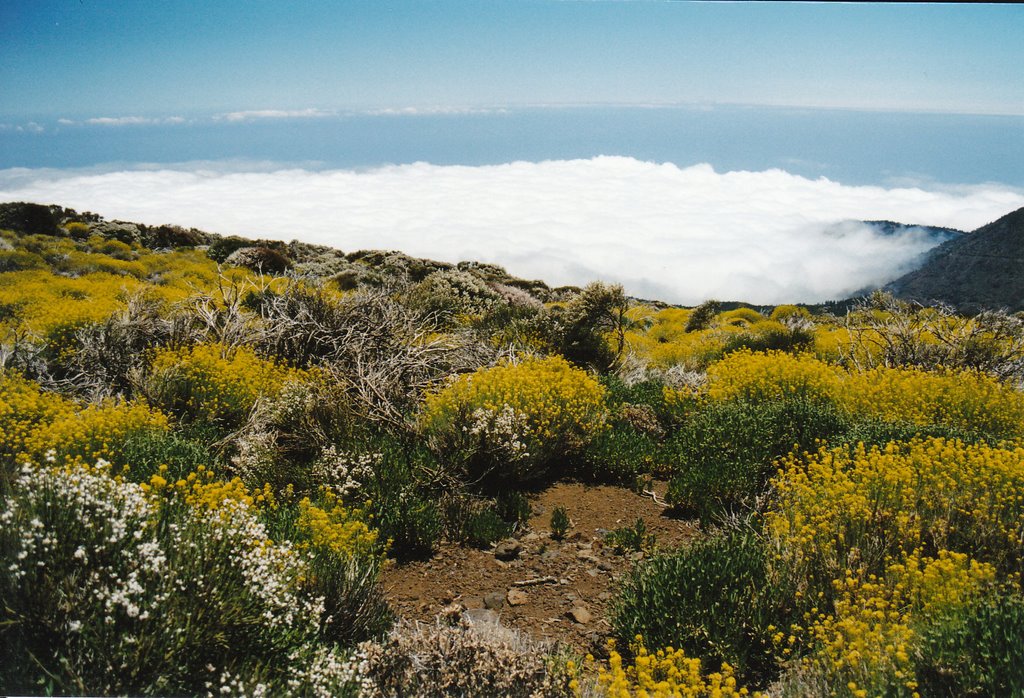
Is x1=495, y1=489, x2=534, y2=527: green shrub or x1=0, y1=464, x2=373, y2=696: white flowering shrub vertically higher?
x1=0, y1=464, x2=373, y2=696: white flowering shrub

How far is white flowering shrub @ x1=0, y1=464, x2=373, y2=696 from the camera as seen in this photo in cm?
238

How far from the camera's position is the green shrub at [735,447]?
5.23 meters

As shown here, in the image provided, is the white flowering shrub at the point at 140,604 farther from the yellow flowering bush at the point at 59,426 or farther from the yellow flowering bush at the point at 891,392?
the yellow flowering bush at the point at 891,392

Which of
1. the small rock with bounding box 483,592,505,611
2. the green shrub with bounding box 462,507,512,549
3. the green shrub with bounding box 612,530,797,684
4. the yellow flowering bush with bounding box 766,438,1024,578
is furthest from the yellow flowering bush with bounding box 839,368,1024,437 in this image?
the small rock with bounding box 483,592,505,611

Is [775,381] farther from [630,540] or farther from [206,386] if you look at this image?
[206,386]

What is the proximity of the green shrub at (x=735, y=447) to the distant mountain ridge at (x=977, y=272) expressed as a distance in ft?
15.7

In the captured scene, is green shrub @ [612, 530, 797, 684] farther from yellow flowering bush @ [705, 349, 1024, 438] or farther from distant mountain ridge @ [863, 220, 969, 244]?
distant mountain ridge @ [863, 220, 969, 244]

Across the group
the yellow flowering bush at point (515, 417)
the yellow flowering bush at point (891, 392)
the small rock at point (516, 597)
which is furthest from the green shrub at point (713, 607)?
the yellow flowering bush at point (891, 392)

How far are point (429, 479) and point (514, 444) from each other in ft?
2.81

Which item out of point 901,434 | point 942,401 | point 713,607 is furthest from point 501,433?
point 942,401

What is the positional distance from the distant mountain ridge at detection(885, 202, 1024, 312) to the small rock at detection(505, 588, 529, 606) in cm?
819

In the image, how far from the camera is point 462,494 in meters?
5.08

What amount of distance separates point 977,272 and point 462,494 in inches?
363

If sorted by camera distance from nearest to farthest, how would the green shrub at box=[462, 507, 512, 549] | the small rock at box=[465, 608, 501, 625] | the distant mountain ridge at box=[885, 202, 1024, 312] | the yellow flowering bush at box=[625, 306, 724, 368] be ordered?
1. the small rock at box=[465, 608, 501, 625]
2. the green shrub at box=[462, 507, 512, 549]
3. the distant mountain ridge at box=[885, 202, 1024, 312]
4. the yellow flowering bush at box=[625, 306, 724, 368]
